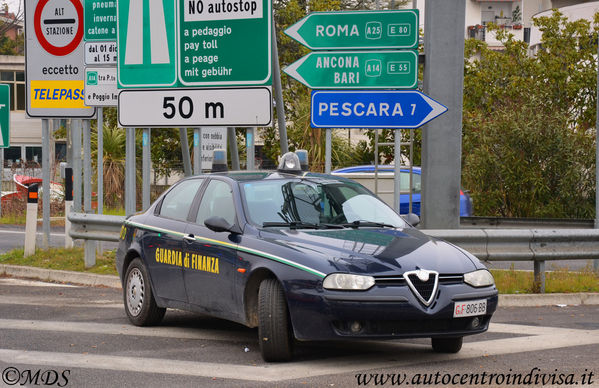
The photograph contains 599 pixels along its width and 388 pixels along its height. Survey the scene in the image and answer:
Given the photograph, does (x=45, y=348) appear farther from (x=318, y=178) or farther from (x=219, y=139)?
(x=219, y=139)

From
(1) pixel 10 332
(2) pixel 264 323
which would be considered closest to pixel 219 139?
(1) pixel 10 332

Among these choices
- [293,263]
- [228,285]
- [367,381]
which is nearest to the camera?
[367,381]

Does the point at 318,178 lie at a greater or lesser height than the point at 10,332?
greater

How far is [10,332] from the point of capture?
364 inches

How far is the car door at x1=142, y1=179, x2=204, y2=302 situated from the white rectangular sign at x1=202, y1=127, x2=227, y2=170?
1260 cm

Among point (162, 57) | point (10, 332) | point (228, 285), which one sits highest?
point (162, 57)

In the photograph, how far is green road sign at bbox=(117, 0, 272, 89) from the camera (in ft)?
43.5

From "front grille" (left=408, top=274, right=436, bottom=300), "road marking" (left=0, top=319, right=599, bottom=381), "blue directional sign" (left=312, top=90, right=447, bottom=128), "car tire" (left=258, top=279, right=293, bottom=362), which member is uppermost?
"blue directional sign" (left=312, top=90, right=447, bottom=128)

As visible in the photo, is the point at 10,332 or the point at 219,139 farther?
the point at 219,139

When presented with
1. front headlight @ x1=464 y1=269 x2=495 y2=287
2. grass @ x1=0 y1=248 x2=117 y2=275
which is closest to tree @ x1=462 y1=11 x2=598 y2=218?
grass @ x1=0 y1=248 x2=117 y2=275

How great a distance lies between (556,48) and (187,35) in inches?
1072

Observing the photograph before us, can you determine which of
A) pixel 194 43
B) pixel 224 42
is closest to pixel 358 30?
pixel 224 42

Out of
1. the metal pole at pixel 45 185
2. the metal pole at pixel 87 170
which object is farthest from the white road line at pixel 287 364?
the metal pole at pixel 45 185

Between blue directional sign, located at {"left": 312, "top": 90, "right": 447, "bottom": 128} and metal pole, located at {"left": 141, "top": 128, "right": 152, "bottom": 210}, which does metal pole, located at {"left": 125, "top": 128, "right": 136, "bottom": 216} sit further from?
blue directional sign, located at {"left": 312, "top": 90, "right": 447, "bottom": 128}
